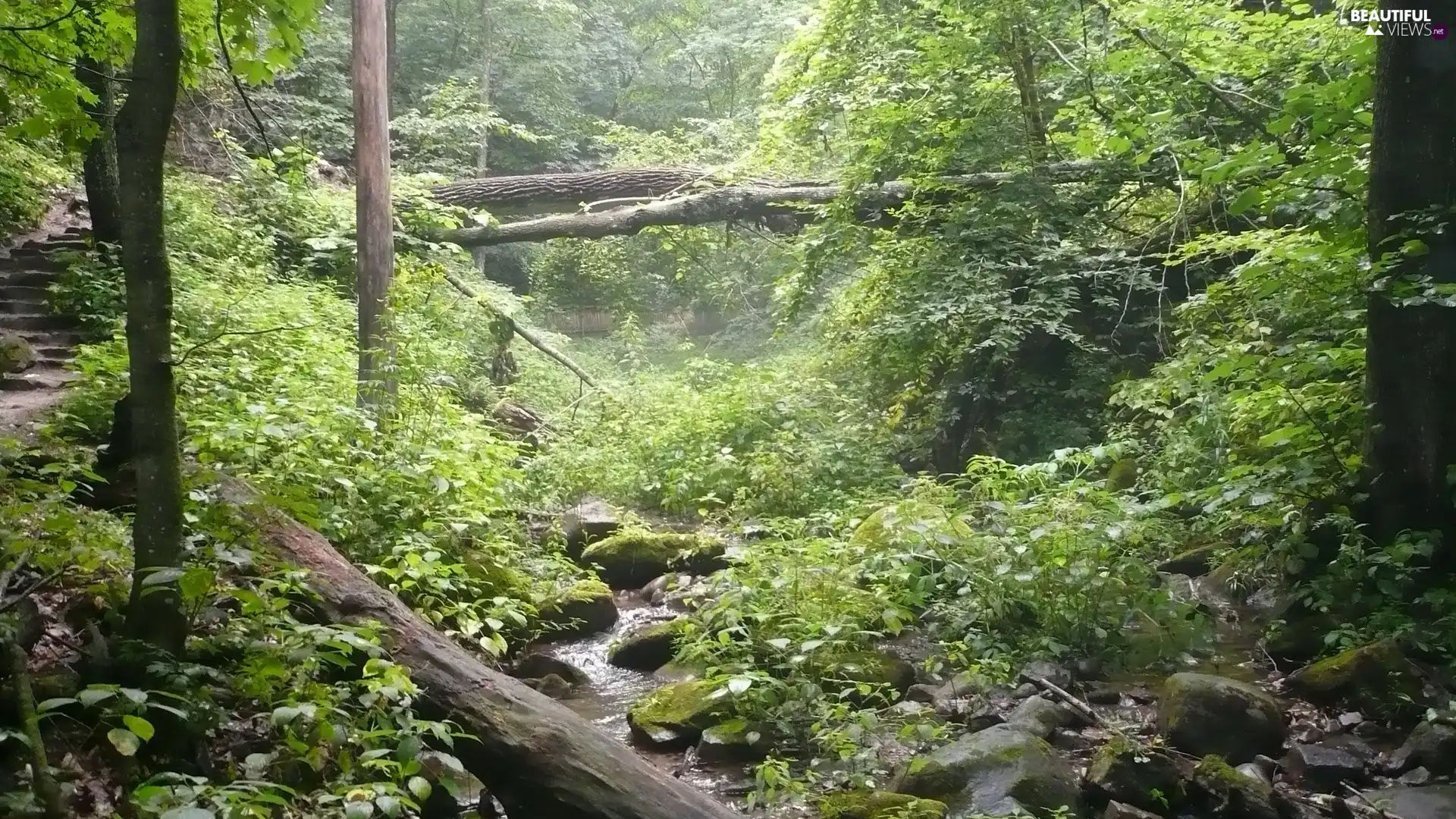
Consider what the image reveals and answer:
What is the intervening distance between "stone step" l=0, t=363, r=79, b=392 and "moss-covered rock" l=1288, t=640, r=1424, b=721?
887cm

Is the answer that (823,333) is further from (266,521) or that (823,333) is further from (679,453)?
(266,521)

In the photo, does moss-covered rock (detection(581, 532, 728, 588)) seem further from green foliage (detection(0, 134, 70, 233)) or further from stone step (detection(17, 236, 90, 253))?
green foliage (detection(0, 134, 70, 233))

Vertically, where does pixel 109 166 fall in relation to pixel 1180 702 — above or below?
above

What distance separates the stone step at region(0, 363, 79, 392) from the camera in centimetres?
766

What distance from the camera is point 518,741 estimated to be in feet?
11.9

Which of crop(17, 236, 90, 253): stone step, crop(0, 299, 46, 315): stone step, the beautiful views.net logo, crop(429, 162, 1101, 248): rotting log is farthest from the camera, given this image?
crop(429, 162, 1101, 248): rotting log

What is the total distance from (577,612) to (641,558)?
1.53m

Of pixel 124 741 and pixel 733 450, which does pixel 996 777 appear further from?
pixel 733 450

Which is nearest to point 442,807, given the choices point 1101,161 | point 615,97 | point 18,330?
point 18,330

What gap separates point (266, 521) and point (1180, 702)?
4.42m

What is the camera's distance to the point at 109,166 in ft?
31.2

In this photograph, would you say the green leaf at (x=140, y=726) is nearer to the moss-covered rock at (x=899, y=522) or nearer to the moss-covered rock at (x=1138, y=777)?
the moss-covered rock at (x=1138, y=777)

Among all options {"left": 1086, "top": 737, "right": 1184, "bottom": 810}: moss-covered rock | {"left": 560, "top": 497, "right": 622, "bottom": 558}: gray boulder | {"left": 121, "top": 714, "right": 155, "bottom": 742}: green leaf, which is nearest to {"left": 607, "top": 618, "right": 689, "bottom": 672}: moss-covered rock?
{"left": 560, "top": 497, "right": 622, "bottom": 558}: gray boulder

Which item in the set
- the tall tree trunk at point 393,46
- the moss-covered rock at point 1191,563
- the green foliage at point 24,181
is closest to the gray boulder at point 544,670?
the moss-covered rock at point 1191,563
